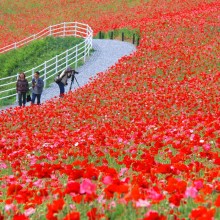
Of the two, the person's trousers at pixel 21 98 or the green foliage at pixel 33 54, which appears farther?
the green foliage at pixel 33 54

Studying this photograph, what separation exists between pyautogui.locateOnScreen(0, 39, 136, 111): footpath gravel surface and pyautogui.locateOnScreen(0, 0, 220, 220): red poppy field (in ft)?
3.77

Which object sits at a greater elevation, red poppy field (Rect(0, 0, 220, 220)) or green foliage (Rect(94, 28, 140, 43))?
red poppy field (Rect(0, 0, 220, 220))

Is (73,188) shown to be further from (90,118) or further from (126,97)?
(126,97)

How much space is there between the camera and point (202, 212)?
128 inches

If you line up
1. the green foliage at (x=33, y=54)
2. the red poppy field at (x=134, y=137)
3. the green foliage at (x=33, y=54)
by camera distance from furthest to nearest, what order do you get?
the green foliage at (x=33, y=54), the green foliage at (x=33, y=54), the red poppy field at (x=134, y=137)

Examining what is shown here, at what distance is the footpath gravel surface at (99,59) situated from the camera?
23.8 m

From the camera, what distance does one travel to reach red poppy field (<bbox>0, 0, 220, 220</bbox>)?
400 cm

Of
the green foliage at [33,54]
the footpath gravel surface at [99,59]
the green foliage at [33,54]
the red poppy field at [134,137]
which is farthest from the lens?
the green foliage at [33,54]

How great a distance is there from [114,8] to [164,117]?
35813 millimetres

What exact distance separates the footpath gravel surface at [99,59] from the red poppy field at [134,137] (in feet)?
3.77

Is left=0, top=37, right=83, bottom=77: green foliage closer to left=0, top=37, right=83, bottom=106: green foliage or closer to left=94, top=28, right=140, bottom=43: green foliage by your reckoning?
left=0, top=37, right=83, bottom=106: green foliage

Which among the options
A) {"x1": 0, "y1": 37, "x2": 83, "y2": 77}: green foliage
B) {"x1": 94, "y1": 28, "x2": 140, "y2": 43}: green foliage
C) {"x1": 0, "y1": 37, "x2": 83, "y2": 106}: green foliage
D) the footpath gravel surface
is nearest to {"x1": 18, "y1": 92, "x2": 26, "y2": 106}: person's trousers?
the footpath gravel surface

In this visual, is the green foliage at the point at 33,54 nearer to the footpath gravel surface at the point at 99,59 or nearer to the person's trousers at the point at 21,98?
the footpath gravel surface at the point at 99,59

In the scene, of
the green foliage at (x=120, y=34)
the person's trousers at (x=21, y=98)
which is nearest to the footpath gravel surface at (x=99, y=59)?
the green foliage at (x=120, y=34)
